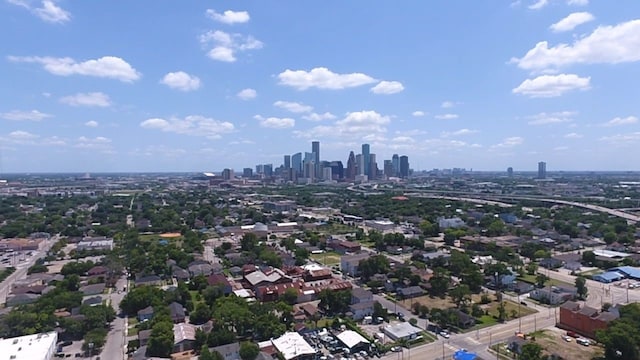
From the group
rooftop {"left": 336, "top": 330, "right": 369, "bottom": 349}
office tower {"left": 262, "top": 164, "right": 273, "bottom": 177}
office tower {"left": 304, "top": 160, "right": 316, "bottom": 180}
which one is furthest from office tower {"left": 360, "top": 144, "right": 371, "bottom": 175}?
rooftop {"left": 336, "top": 330, "right": 369, "bottom": 349}

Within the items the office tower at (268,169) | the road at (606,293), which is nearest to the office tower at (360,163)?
the office tower at (268,169)

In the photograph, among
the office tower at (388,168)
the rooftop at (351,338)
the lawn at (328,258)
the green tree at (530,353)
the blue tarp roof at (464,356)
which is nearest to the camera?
the green tree at (530,353)

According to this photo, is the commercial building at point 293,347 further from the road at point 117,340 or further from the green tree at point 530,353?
the green tree at point 530,353

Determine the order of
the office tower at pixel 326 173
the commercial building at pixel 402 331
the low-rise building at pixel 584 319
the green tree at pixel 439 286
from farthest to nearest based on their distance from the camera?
the office tower at pixel 326 173
the green tree at pixel 439 286
the commercial building at pixel 402 331
the low-rise building at pixel 584 319

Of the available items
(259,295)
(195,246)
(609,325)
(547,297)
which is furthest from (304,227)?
(609,325)

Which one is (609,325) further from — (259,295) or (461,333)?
(259,295)

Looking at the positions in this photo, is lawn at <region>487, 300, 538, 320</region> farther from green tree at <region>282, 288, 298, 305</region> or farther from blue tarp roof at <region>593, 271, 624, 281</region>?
green tree at <region>282, 288, 298, 305</region>

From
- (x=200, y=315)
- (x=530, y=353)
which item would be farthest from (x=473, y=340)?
(x=200, y=315)
